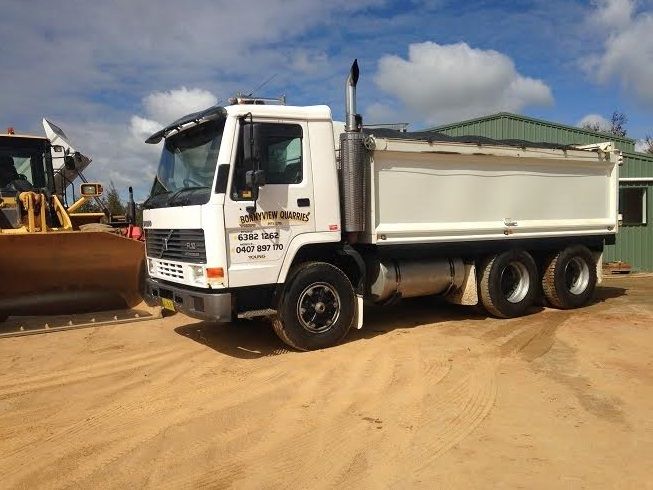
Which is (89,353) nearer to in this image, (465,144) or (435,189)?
(435,189)

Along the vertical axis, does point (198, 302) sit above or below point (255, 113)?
below

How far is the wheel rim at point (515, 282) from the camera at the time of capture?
862 cm

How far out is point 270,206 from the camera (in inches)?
243

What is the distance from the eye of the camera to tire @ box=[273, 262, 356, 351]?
634cm

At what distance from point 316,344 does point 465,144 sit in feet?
11.4

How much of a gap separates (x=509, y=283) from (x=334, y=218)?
3568mm

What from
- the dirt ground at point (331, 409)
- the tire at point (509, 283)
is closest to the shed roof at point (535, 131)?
the tire at point (509, 283)

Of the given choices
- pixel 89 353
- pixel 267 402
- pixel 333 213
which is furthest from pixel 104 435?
pixel 333 213

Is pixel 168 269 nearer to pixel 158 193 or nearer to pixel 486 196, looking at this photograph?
pixel 158 193

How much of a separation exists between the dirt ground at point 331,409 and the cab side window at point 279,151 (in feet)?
6.70

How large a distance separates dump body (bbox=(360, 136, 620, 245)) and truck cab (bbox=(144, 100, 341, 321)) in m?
0.78

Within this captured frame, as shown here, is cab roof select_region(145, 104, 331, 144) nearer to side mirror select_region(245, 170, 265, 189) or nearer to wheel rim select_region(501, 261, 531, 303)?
side mirror select_region(245, 170, 265, 189)

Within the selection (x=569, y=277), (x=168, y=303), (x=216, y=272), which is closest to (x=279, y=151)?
(x=216, y=272)

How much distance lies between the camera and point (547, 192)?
8789 mm
